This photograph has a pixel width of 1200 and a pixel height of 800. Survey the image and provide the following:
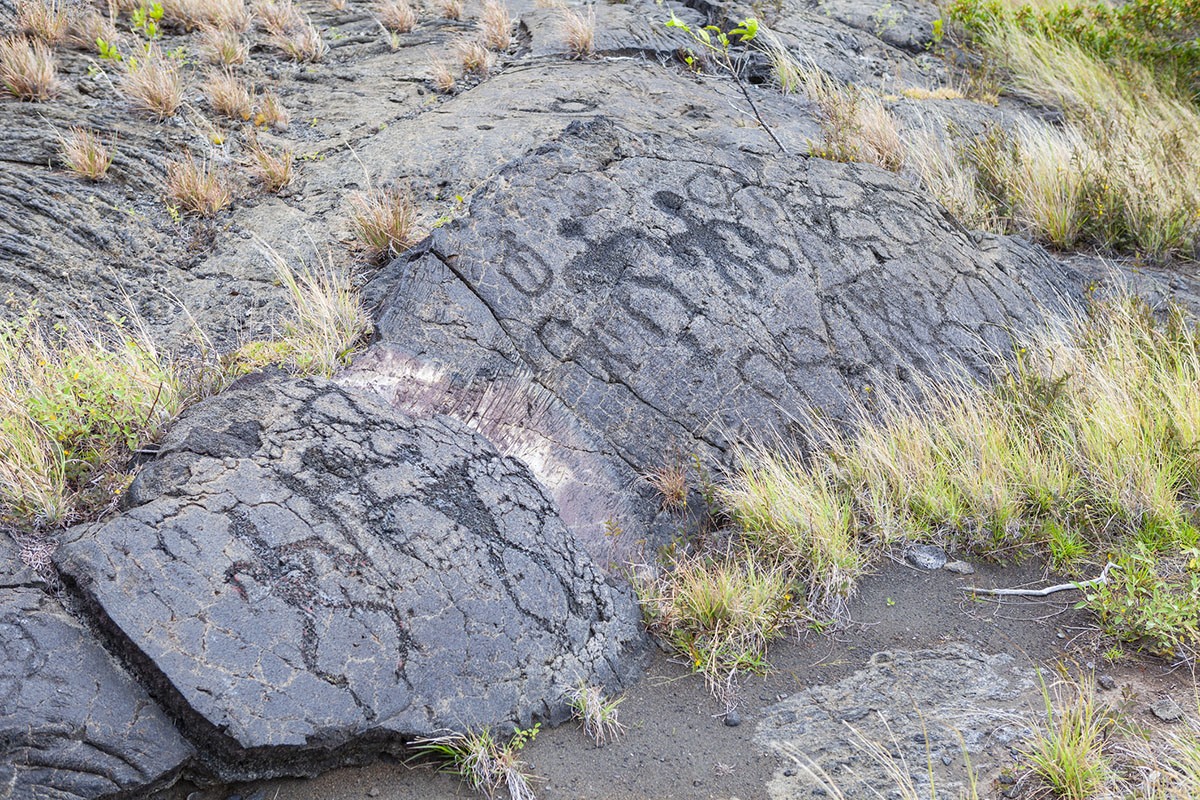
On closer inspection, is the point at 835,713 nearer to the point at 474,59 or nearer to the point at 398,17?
the point at 474,59

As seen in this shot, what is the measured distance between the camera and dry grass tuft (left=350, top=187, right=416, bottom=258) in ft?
14.3

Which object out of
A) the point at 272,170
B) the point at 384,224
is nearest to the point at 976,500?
the point at 384,224

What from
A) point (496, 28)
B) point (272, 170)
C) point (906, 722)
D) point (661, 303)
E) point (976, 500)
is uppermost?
point (496, 28)

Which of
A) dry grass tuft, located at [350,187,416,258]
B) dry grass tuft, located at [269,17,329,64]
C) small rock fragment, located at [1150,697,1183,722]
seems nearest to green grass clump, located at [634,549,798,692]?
small rock fragment, located at [1150,697,1183,722]

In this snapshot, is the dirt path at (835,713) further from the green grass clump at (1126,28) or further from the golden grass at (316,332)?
the green grass clump at (1126,28)

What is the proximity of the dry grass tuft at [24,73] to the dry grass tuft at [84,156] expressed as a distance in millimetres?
833

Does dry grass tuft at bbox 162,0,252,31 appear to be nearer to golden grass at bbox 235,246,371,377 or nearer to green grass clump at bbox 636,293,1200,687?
golden grass at bbox 235,246,371,377

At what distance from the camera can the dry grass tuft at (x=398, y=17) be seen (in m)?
7.34

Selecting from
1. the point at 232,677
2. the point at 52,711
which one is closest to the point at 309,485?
the point at 232,677

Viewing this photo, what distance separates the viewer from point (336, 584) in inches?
102

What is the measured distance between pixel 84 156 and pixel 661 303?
11.6 ft

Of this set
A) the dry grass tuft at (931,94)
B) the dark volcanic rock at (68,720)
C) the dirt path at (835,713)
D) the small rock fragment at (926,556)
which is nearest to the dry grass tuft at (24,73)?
the dark volcanic rock at (68,720)

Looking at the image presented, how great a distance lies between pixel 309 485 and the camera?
2820 millimetres

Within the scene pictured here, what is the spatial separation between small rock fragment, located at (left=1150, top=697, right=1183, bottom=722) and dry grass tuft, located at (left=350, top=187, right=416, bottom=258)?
→ 12.7 feet
